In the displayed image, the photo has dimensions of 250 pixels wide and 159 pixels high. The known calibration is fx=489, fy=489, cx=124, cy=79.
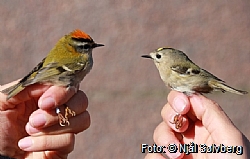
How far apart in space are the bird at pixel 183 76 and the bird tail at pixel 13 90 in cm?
56

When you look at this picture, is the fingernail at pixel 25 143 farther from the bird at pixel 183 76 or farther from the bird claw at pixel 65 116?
the bird at pixel 183 76

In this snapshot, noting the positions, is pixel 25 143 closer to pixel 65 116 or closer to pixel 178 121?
pixel 65 116

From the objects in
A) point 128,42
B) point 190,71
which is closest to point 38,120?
point 190,71

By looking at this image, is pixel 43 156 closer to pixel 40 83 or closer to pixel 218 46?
pixel 40 83

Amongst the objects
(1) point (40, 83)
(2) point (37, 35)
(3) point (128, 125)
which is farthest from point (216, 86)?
(2) point (37, 35)

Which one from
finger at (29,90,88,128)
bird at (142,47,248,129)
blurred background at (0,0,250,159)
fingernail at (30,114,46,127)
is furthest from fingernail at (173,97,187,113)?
blurred background at (0,0,250,159)

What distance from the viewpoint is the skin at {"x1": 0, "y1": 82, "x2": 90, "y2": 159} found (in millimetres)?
1508

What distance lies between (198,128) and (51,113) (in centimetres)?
46

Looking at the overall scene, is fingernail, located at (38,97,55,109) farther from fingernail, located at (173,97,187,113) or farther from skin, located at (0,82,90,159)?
fingernail, located at (173,97,187,113)

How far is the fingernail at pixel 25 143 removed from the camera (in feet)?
4.99

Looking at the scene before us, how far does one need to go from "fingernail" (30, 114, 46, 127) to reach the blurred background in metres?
1.36

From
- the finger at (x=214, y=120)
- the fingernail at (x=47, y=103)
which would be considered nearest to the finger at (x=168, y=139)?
the finger at (x=214, y=120)

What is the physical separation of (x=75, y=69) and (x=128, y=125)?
1162mm

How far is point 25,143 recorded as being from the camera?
1521 millimetres
